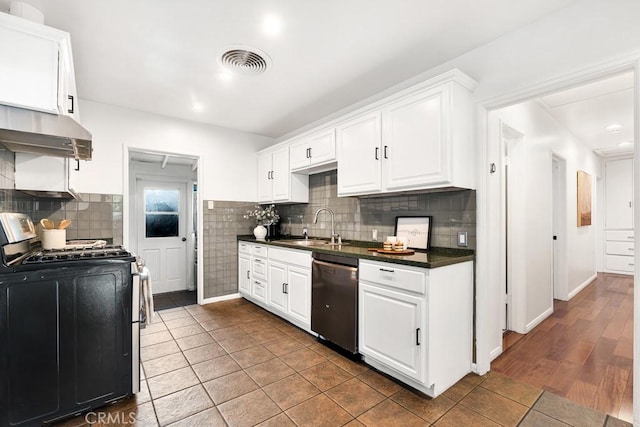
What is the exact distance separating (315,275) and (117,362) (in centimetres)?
A: 159

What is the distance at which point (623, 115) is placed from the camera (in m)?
3.63

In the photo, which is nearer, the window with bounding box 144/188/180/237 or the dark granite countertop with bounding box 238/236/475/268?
the dark granite countertop with bounding box 238/236/475/268

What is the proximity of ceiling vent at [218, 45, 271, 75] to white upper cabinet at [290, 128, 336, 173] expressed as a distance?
945mm

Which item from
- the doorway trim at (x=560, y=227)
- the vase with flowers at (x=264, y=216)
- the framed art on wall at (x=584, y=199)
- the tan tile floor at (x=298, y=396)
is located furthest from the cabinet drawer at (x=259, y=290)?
the framed art on wall at (x=584, y=199)

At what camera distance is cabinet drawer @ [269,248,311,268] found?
2871 mm

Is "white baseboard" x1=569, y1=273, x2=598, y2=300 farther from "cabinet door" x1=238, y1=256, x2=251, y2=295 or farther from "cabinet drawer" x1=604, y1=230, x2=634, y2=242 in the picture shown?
"cabinet door" x1=238, y1=256, x2=251, y2=295

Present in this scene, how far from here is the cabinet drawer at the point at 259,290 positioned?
358 cm

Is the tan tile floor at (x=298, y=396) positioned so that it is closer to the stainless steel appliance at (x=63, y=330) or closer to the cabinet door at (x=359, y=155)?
the stainless steel appliance at (x=63, y=330)

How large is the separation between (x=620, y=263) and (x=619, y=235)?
1.88 feet

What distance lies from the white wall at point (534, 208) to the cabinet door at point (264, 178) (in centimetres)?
288

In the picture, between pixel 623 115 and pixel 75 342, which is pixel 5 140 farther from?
pixel 623 115

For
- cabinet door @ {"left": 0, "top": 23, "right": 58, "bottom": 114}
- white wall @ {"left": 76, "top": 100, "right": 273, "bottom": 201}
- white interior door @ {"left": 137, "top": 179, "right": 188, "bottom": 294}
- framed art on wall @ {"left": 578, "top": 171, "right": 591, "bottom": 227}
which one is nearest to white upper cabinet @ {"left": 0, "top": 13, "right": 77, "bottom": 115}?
cabinet door @ {"left": 0, "top": 23, "right": 58, "bottom": 114}

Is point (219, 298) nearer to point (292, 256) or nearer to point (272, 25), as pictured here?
point (292, 256)

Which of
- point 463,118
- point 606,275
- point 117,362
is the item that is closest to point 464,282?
point 463,118
